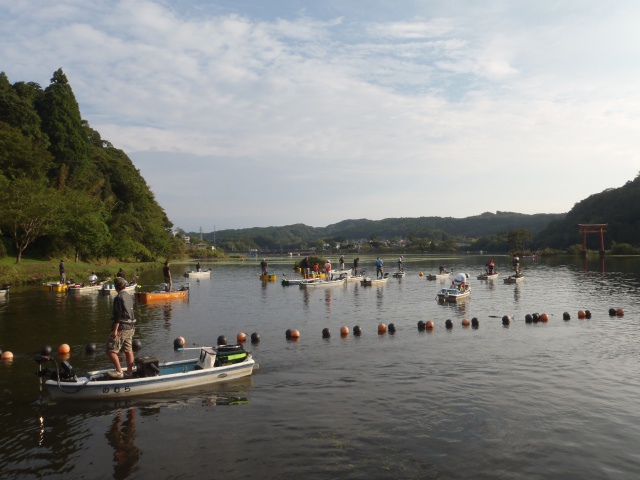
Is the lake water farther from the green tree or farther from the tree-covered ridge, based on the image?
the tree-covered ridge

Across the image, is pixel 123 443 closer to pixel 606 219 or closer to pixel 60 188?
pixel 60 188

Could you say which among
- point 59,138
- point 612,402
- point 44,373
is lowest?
point 612,402

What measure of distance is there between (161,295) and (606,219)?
→ 5866 inches

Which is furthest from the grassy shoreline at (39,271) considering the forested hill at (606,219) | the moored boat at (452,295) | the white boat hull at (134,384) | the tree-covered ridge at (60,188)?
the forested hill at (606,219)

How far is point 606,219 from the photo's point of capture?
484 ft

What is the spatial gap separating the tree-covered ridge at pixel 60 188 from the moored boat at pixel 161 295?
2013 cm

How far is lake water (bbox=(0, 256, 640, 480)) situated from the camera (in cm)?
970

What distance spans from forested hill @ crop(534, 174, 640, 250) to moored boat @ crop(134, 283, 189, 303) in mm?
125154

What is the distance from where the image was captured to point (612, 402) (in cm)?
1330

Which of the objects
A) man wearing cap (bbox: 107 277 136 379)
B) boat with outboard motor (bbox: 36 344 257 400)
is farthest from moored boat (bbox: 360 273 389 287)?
man wearing cap (bbox: 107 277 136 379)

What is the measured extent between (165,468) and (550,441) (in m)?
8.27

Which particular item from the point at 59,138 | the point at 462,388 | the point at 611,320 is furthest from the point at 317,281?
the point at 59,138

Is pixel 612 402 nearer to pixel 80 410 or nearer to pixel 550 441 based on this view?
pixel 550 441

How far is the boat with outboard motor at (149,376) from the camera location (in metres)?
13.1
